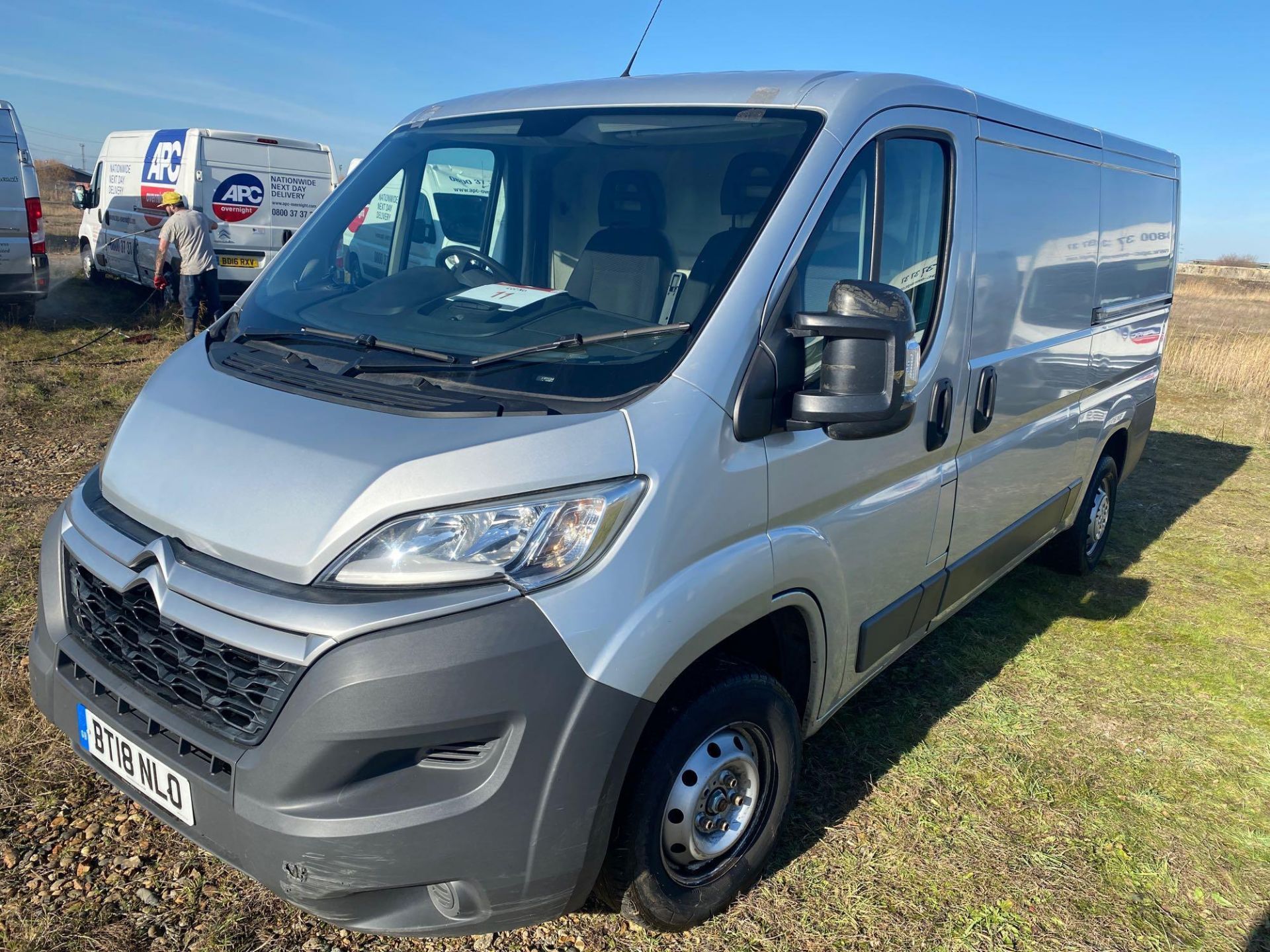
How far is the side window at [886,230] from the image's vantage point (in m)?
2.45

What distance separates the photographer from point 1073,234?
4.07 metres

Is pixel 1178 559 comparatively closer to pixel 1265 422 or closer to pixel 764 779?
pixel 764 779

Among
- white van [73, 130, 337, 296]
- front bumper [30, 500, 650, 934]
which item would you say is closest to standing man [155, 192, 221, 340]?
white van [73, 130, 337, 296]

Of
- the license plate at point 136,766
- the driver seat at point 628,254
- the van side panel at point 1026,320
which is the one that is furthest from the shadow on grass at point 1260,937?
the license plate at point 136,766

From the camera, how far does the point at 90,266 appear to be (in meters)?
14.6

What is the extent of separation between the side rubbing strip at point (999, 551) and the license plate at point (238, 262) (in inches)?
436

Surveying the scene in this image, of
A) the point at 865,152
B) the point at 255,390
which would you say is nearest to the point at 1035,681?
the point at 865,152

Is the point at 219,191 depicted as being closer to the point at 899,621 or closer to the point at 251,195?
the point at 251,195

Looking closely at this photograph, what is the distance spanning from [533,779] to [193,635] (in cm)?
79

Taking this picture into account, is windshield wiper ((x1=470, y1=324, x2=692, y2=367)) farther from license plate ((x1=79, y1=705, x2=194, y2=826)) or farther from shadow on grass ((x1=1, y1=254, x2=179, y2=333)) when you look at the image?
shadow on grass ((x1=1, y1=254, x2=179, y2=333))

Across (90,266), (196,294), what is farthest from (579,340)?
(90,266)

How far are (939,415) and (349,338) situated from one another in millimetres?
1843

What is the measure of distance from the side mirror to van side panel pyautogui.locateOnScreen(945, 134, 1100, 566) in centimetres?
112

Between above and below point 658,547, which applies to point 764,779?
below
